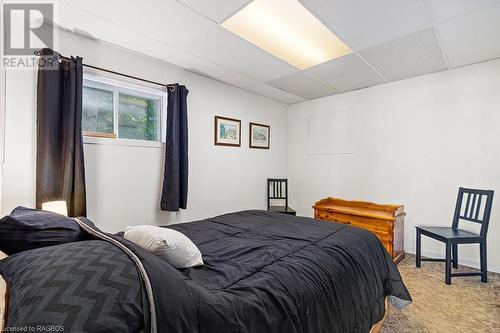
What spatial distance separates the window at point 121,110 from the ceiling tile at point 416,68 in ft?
9.47

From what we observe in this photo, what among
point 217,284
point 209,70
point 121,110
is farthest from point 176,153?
point 217,284

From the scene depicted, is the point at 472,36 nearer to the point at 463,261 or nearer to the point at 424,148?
the point at 424,148

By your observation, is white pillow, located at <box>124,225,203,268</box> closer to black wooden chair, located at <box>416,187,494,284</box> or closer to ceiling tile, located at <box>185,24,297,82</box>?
ceiling tile, located at <box>185,24,297,82</box>

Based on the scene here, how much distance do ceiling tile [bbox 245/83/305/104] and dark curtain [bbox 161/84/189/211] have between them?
1.24m

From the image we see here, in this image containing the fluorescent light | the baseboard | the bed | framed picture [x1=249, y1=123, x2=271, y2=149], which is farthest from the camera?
framed picture [x1=249, y1=123, x2=271, y2=149]

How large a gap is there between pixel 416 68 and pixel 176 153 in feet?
10.2

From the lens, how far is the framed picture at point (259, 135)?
13.2ft

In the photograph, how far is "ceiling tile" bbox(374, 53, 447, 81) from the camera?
277 cm

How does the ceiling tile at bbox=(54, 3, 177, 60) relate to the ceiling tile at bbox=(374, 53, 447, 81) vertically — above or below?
below

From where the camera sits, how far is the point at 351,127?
388cm

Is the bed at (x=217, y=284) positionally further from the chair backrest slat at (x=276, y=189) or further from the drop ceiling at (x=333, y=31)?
the chair backrest slat at (x=276, y=189)

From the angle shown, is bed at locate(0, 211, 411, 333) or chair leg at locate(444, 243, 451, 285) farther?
chair leg at locate(444, 243, 451, 285)

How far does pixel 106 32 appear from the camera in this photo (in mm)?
2236
